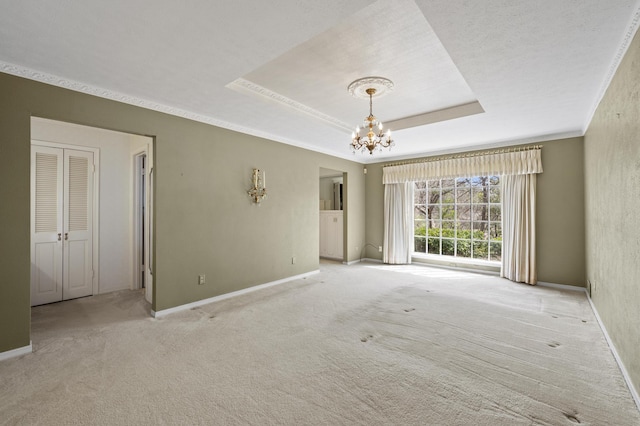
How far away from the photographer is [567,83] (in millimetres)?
2885

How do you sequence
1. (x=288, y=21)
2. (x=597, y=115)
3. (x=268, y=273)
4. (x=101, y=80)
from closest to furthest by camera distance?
1. (x=288, y=21)
2. (x=101, y=80)
3. (x=597, y=115)
4. (x=268, y=273)

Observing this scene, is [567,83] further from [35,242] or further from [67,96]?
[35,242]

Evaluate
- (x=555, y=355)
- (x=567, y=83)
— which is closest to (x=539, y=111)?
(x=567, y=83)

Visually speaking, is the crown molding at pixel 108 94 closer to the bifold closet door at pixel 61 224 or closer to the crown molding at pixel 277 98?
the crown molding at pixel 277 98

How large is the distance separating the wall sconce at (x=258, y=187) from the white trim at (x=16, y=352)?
2.89 metres

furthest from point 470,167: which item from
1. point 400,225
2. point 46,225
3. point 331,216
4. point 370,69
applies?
point 46,225

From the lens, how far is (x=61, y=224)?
13.5 ft

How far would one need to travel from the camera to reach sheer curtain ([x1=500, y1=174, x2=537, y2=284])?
16.3 feet

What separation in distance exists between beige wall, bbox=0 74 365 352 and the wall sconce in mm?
106

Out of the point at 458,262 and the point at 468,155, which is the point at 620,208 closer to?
the point at 468,155

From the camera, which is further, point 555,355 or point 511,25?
point 555,355

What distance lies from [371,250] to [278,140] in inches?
149

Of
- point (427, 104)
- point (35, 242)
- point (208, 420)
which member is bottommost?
point (208, 420)

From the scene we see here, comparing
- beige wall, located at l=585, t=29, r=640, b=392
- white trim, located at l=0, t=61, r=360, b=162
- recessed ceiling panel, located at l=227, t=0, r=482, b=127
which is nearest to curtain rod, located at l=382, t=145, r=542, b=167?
beige wall, located at l=585, t=29, r=640, b=392
